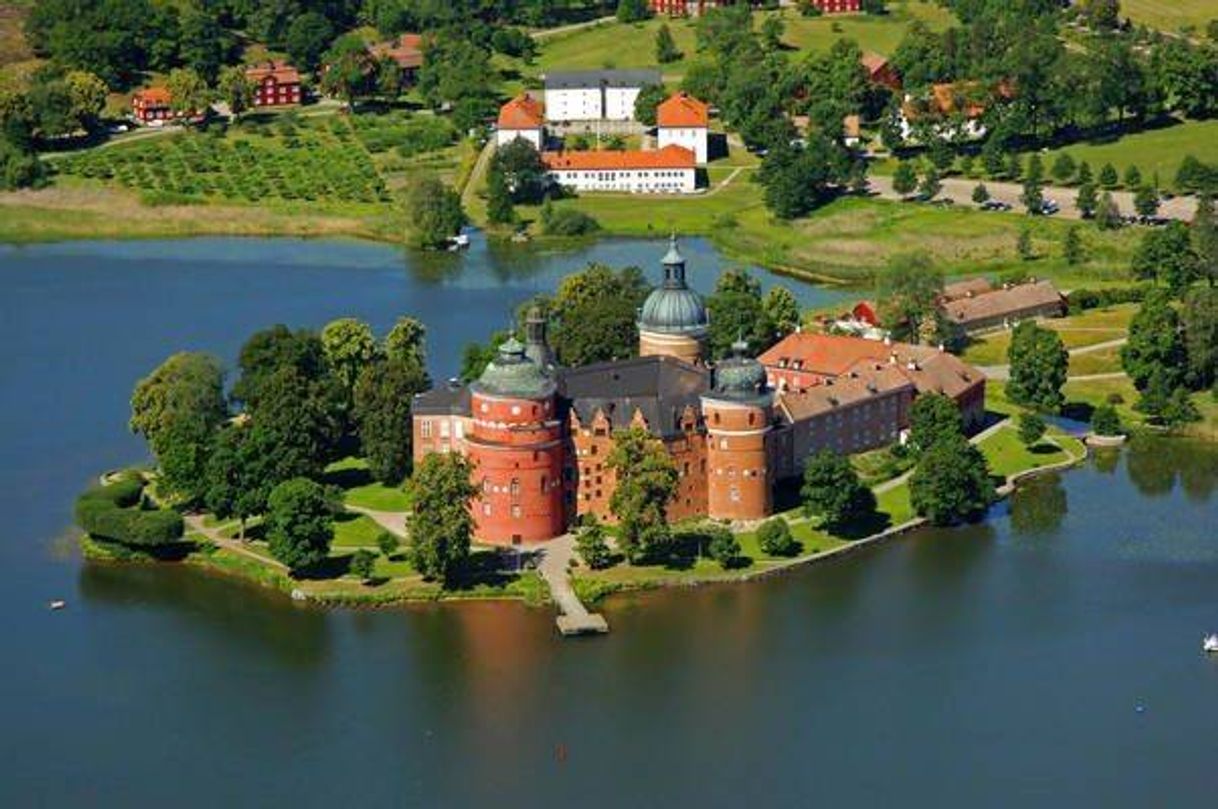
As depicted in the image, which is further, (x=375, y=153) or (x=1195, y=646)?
(x=375, y=153)

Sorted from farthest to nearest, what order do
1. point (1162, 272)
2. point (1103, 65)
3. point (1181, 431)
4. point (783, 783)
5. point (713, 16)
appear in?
1. point (713, 16)
2. point (1103, 65)
3. point (1162, 272)
4. point (1181, 431)
5. point (783, 783)

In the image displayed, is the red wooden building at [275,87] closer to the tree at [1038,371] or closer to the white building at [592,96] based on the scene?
the white building at [592,96]

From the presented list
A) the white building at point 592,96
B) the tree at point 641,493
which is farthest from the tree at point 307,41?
the tree at point 641,493

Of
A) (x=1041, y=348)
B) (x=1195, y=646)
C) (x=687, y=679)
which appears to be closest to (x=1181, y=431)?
(x=1041, y=348)

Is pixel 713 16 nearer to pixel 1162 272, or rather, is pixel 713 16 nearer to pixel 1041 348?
pixel 1162 272

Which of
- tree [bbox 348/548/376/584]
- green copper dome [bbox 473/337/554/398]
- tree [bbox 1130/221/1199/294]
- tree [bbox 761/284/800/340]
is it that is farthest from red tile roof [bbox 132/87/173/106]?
tree [bbox 348/548/376/584]

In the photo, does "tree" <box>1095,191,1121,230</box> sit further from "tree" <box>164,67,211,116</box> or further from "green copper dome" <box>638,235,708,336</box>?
"tree" <box>164,67,211,116</box>
